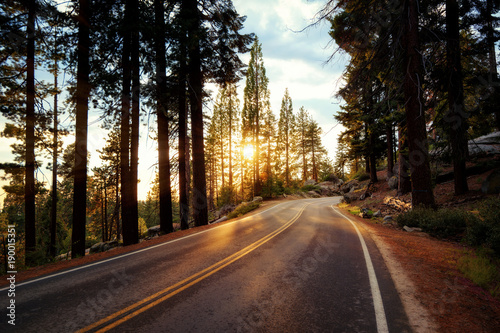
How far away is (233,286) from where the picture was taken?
4.29 meters

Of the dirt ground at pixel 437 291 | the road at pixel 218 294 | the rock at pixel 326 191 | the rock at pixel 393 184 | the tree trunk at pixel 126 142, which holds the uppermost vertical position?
the tree trunk at pixel 126 142

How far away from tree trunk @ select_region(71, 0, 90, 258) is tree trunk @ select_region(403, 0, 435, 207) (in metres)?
13.8

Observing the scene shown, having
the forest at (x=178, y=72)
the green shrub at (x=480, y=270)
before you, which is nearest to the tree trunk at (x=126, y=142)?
the forest at (x=178, y=72)

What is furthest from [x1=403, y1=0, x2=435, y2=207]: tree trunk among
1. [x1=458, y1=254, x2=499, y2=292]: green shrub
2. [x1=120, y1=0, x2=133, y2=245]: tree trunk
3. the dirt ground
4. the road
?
[x1=120, y1=0, x2=133, y2=245]: tree trunk

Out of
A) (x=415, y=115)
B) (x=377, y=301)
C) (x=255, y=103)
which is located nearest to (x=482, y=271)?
(x=377, y=301)

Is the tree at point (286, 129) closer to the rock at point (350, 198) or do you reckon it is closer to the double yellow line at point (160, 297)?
the rock at point (350, 198)

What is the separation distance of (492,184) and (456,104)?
14.5ft

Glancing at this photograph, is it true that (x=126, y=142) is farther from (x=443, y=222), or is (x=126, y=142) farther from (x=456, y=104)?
(x=456, y=104)

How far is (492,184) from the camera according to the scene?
35.3 feet

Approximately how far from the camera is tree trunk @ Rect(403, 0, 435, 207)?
9.39m

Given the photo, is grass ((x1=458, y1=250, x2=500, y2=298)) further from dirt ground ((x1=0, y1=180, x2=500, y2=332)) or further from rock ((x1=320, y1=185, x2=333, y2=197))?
rock ((x1=320, y1=185, x2=333, y2=197))

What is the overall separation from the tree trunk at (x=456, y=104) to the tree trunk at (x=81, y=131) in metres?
17.2

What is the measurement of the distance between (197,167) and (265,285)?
30.4 ft

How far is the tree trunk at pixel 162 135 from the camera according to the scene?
11109 millimetres
